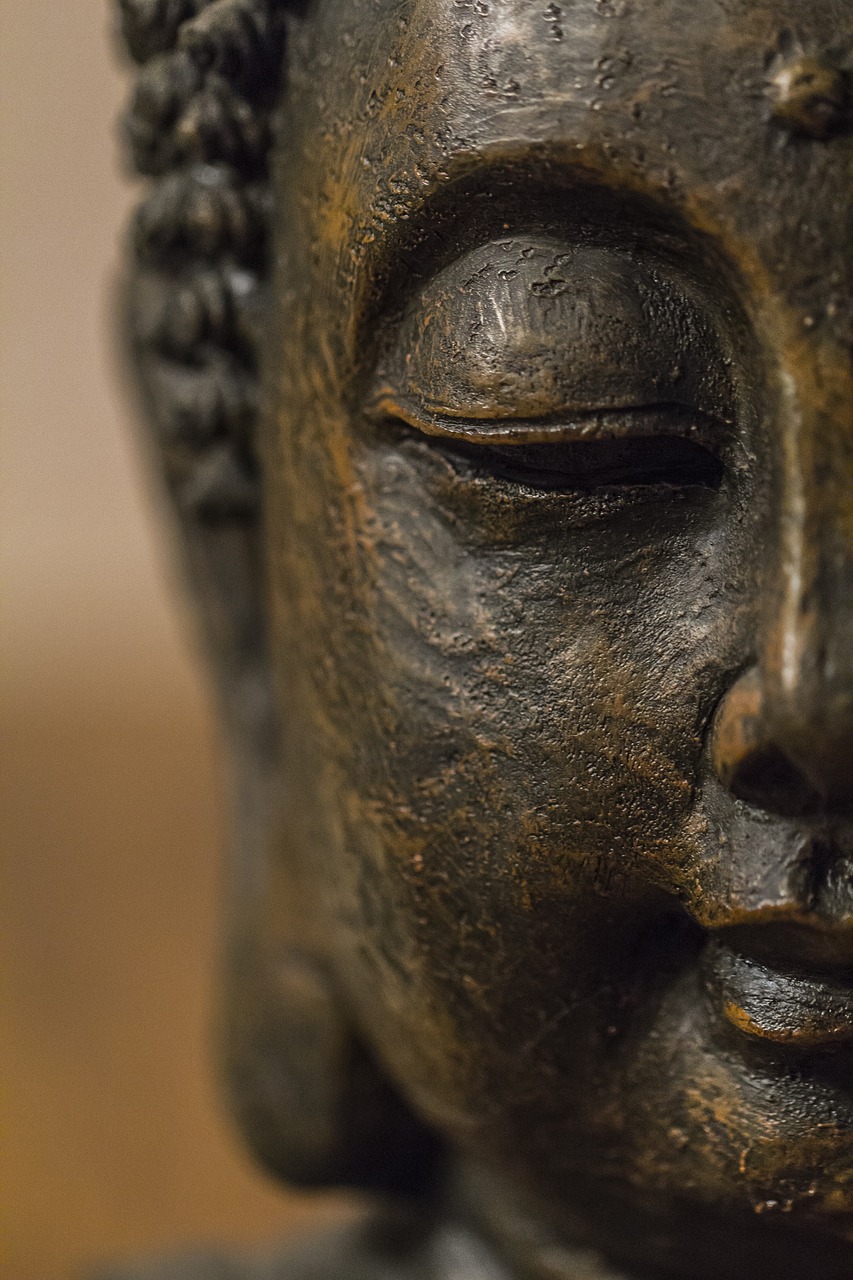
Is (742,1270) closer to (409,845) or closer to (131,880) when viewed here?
(409,845)

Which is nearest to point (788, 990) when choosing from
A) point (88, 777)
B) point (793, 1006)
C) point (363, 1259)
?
point (793, 1006)

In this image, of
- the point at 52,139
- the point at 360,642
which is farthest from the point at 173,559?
the point at 52,139

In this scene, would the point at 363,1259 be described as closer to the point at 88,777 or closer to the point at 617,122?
the point at 617,122

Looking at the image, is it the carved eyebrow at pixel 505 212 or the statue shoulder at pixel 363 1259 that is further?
the statue shoulder at pixel 363 1259

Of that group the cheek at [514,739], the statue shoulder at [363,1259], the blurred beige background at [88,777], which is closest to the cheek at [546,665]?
the cheek at [514,739]

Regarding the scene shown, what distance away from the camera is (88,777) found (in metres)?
2.02

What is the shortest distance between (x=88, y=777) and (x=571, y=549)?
52.7 inches

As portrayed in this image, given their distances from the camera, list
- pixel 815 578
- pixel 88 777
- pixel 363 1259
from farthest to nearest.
→ 1. pixel 88 777
2. pixel 363 1259
3. pixel 815 578

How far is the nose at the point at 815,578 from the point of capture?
2.26 feet

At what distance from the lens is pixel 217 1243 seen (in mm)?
1284

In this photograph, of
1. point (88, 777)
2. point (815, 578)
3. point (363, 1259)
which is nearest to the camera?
point (815, 578)

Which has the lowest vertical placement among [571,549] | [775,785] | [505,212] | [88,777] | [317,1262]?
[317,1262]

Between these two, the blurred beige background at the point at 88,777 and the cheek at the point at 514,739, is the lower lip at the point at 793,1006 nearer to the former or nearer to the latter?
the cheek at the point at 514,739

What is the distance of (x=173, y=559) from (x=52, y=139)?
1.16 m
